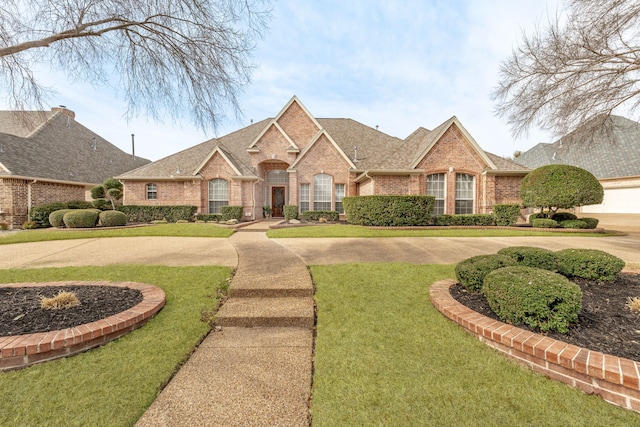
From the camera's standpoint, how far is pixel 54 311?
11.6 feet

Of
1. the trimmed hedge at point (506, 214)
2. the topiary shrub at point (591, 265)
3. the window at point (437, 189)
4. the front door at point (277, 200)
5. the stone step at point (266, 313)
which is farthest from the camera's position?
the front door at point (277, 200)

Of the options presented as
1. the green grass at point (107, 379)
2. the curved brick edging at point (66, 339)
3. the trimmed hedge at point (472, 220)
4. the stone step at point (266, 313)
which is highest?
the trimmed hedge at point (472, 220)

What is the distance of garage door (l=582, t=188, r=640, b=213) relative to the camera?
17.0 meters

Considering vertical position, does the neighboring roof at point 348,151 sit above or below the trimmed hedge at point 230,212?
above

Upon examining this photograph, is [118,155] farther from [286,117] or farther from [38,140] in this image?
[286,117]

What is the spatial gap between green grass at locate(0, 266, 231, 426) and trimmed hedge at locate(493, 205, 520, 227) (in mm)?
15864

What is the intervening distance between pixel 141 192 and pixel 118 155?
1205 centimetres

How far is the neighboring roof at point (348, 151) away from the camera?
659 inches

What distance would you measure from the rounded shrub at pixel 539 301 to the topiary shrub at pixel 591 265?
204 cm

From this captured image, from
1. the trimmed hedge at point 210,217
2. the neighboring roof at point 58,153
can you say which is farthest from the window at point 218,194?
the neighboring roof at point 58,153

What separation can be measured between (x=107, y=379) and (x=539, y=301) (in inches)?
175

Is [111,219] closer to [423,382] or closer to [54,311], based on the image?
[54,311]

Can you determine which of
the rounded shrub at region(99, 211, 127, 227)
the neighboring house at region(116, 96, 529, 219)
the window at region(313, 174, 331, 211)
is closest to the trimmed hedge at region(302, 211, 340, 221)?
the neighboring house at region(116, 96, 529, 219)

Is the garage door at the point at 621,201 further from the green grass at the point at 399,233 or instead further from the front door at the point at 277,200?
the front door at the point at 277,200
